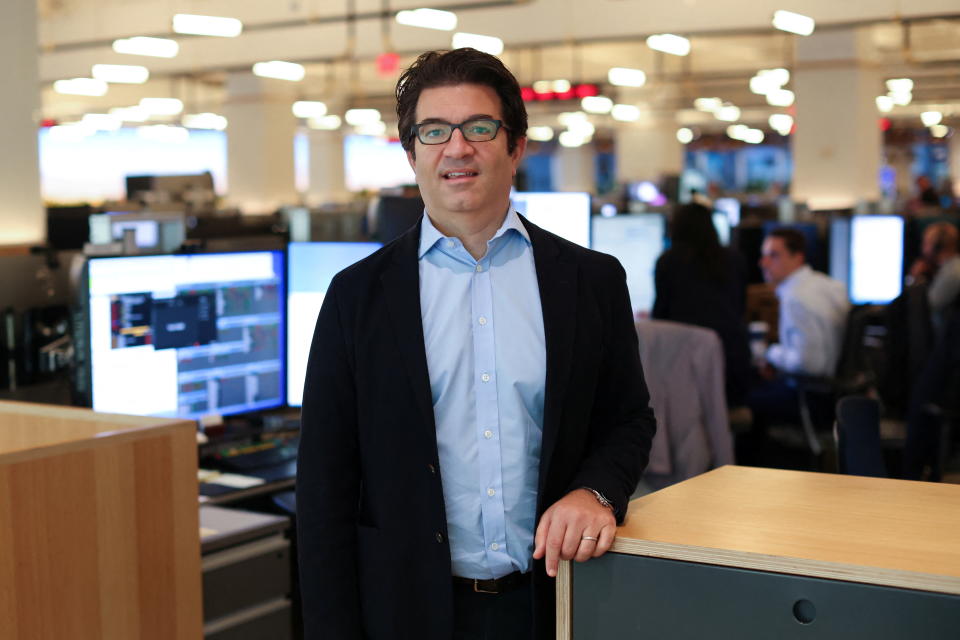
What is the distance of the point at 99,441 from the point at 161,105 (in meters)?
20.0

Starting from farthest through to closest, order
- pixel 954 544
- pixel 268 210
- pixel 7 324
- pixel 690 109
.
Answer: pixel 690 109 < pixel 268 210 < pixel 7 324 < pixel 954 544

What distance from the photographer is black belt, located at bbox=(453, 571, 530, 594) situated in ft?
5.21

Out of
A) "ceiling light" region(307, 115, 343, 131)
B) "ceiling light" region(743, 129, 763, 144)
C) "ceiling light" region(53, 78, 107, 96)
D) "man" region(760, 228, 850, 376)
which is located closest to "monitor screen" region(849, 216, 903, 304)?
"man" region(760, 228, 850, 376)

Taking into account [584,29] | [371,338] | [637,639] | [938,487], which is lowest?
[637,639]

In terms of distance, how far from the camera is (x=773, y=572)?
1.31 meters

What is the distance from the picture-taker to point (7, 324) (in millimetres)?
3287

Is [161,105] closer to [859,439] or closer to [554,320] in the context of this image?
[859,439]

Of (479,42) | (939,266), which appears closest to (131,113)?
(479,42)

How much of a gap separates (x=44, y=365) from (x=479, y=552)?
2.20 meters

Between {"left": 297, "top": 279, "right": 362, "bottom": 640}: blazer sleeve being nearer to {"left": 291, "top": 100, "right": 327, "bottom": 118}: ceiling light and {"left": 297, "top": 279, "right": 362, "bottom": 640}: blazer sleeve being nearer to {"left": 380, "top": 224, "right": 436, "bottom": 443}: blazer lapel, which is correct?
{"left": 380, "top": 224, "right": 436, "bottom": 443}: blazer lapel

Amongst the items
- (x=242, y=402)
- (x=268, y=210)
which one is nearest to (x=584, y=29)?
(x=268, y=210)

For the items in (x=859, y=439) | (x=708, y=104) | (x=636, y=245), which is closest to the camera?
(x=859, y=439)

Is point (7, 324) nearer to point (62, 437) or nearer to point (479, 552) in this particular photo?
point (62, 437)

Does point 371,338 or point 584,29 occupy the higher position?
point 584,29
